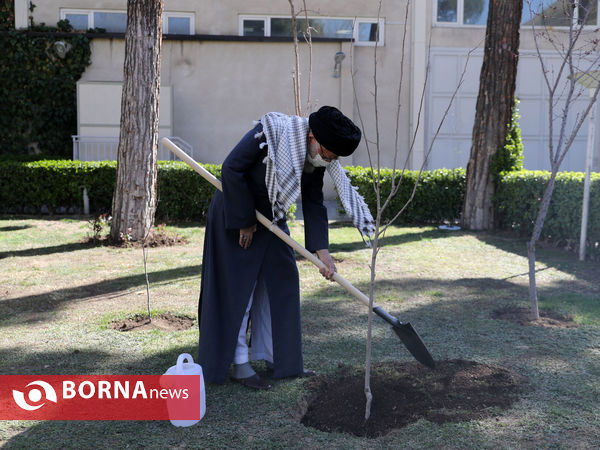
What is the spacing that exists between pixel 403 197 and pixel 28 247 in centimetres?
617

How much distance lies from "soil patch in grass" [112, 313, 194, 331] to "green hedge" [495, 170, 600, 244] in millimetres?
5265

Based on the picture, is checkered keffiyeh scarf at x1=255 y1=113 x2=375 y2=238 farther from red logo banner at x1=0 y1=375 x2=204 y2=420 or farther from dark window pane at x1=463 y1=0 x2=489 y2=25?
dark window pane at x1=463 y1=0 x2=489 y2=25

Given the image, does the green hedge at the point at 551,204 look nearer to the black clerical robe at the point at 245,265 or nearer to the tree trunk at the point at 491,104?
the tree trunk at the point at 491,104

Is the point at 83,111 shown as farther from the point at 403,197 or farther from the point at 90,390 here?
the point at 90,390

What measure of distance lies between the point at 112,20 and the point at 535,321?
1333 centimetres

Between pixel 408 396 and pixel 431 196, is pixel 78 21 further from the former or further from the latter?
pixel 408 396

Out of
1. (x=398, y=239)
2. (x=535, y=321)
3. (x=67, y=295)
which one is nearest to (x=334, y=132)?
(x=535, y=321)

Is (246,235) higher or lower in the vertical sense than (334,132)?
lower

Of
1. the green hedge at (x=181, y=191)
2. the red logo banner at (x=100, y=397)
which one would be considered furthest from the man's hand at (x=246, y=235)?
the green hedge at (x=181, y=191)

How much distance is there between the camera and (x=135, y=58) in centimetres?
779

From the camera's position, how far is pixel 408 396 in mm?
3307

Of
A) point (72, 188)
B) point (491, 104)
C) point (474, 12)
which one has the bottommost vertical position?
point (72, 188)

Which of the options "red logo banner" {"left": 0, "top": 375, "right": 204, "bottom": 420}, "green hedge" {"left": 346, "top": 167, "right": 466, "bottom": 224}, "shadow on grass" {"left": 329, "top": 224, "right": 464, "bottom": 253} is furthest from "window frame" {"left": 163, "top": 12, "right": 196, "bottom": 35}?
"red logo banner" {"left": 0, "top": 375, "right": 204, "bottom": 420}

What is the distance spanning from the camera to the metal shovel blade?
3424mm
